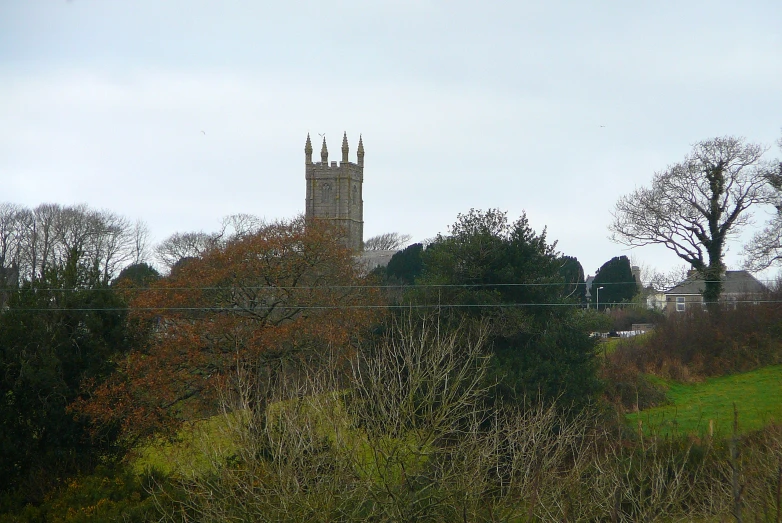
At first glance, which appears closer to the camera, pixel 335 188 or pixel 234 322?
pixel 234 322

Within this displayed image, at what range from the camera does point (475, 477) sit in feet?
35.1

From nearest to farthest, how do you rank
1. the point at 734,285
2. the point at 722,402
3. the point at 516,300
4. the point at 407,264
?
1. the point at 516,300
2. the point at 722,402
3. the point at 734,285
4. the point at 407,264

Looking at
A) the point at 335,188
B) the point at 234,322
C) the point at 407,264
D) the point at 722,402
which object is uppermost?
the point at 335,188

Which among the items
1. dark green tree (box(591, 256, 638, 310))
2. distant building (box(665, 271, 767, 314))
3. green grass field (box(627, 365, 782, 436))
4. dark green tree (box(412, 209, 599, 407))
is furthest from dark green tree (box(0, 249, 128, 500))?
dark green tree (box(591, 256, 638, 310))

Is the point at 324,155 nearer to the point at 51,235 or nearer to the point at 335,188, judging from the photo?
the point at 335,188

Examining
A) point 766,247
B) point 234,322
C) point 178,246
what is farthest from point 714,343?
point 178,246

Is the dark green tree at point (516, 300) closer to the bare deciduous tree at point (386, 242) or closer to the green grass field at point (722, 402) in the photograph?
the green grass field at point (722, 402)

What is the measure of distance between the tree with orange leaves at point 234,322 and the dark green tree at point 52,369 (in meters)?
0.58

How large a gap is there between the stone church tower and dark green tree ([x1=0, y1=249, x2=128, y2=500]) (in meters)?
61.1

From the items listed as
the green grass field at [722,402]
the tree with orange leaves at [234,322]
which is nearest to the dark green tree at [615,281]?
the green grass field at [722,402]

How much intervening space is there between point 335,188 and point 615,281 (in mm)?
37332

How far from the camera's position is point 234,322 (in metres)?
19.2

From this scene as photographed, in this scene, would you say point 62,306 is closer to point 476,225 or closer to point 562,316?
point 476,225

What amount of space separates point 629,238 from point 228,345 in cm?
1872
